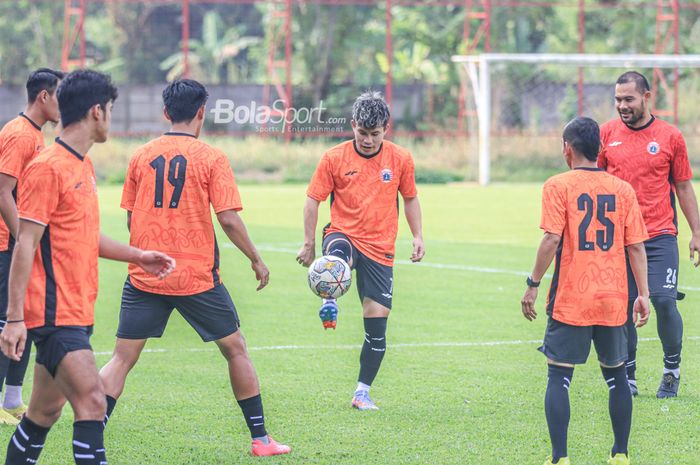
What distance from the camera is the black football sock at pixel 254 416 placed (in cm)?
680

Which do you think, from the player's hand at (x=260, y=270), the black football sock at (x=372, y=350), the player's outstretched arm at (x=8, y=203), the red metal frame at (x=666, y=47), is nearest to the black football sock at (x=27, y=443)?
the player's hand at (x=260, y=270)

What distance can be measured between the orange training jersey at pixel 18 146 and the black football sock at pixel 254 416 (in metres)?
1.98

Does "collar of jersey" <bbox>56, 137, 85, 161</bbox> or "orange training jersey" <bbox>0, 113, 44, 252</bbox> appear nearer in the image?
"collar of jersey" <bbox>56, 137, 85, 161</bbox>

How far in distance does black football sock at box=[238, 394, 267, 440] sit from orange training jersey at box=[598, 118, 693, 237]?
10.3 feet

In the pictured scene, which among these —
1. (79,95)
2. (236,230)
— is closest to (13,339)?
(79,95)

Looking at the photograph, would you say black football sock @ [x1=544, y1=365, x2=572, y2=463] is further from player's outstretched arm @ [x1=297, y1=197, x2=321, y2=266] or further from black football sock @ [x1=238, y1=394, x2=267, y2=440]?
player's outstretched arm @ [x1=297, y1=197, x2=321, y2=266]

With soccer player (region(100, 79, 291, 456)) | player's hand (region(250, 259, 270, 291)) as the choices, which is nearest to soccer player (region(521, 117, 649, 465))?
player's hand (region(250, 259, 270, 291))

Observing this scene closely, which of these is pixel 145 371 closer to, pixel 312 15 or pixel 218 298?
pixel 218 298

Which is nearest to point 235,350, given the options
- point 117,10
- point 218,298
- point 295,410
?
point 218,298

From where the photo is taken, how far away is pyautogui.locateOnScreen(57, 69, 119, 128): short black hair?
5.38 m

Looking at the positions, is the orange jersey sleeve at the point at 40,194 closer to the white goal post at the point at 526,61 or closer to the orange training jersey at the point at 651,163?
the orange training jersey at the point at 651,163

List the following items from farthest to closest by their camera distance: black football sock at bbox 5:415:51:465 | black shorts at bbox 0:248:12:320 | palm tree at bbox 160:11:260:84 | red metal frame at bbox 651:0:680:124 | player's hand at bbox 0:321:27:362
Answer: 1. palm tree at bbox 160:11:260:84
2. red metal frame at bbox 651:0:680:124
3. black shorts at bbox 0:248:12:320
4. black football sock at bbox 5:415:51:465
5. player's hand at bbox 0:321:27:362

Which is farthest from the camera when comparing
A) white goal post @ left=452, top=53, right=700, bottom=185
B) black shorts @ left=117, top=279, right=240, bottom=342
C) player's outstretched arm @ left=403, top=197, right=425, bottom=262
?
white goal post @ left=452, top=53, right=700, bottom=185

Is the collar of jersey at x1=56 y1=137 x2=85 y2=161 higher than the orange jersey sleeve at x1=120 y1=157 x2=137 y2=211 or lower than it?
higher
